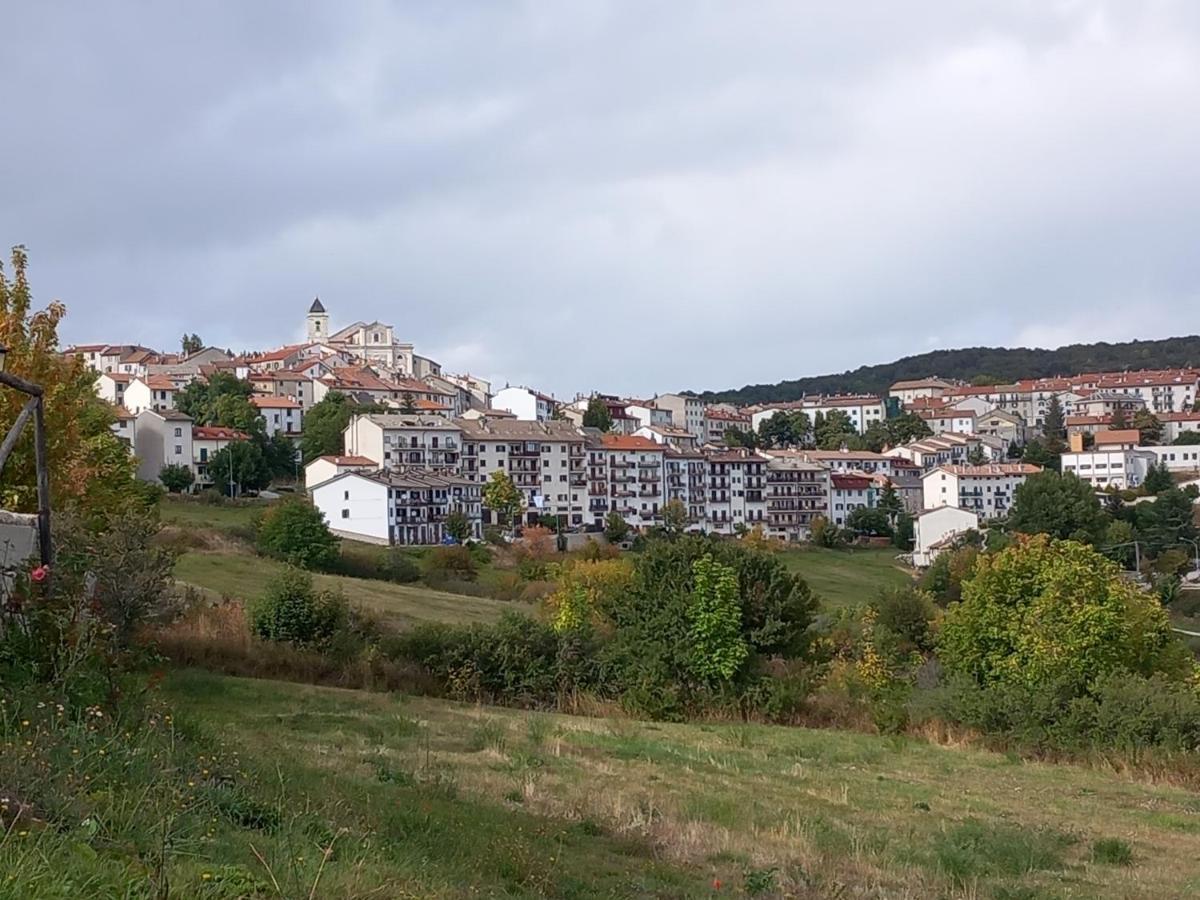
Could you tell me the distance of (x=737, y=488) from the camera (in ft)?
428

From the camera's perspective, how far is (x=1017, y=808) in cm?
1636

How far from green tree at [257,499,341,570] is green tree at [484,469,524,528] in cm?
3511

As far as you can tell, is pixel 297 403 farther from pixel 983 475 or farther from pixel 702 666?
pixel 702 666

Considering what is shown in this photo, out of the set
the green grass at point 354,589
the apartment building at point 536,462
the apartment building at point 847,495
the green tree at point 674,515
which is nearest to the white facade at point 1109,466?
the apartment building at point 847,495

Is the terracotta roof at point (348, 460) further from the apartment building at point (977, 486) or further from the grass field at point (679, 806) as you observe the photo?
the grass field at point (679, 806)

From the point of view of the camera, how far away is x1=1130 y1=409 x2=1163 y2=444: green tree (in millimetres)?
164375

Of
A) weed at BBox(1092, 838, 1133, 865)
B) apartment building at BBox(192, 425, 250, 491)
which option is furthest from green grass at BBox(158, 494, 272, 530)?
weed at BBox(1092, 838, 1133, 865)

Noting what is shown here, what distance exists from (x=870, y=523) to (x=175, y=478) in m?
62.3

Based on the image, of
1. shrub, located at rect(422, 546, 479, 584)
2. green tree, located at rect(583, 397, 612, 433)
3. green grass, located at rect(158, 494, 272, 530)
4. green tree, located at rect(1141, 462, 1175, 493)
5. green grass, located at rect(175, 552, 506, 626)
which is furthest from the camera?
green tree, located at rect(583, 397, 612, 433)

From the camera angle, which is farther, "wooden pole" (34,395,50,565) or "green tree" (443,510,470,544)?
"green tree" (443,510,470,544)

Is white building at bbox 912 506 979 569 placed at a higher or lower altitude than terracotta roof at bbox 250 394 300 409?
lower

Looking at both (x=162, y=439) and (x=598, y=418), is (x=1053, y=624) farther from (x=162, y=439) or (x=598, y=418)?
(x=598, y=418)

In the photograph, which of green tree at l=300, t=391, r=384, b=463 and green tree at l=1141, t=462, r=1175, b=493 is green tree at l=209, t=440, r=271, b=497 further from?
green tree at l=1141, t=462, r=1175, b=493

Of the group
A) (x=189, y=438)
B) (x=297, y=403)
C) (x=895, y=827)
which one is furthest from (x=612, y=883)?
(x=297, y=403)
